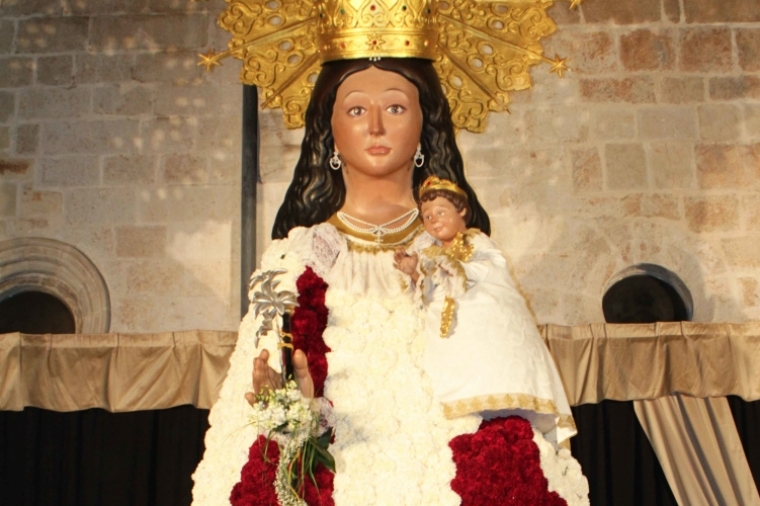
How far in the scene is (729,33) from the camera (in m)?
6.61

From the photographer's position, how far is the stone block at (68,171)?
250 inches

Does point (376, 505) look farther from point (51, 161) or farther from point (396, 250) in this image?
point (51, 161)

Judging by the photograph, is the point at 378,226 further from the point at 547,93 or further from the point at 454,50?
the point at 547,93

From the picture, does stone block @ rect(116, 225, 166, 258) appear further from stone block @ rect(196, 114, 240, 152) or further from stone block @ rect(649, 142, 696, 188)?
stone block @ rect(649, 142, 696, 188)

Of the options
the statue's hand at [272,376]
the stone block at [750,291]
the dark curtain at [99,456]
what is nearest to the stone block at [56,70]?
the dark curtain at [99,456]

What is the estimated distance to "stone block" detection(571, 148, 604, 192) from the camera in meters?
6.36

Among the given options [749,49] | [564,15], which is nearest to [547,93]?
[564,15]

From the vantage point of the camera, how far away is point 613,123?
21.2ft

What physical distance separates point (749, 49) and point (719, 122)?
492mm

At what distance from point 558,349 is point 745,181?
5.80 ft

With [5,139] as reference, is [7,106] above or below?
above

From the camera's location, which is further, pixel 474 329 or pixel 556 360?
pixel 556 360

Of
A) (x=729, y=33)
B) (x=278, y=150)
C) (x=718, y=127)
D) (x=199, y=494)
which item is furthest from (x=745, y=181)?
(x=199, y=494)

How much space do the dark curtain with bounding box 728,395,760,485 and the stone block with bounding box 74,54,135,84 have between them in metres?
3.74
